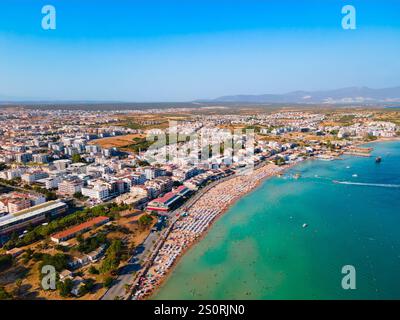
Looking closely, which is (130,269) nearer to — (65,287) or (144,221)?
(65,287)

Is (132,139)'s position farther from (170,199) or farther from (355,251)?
(355,251)

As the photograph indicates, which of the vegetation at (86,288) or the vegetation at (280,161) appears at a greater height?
the vegetation at (280,161)

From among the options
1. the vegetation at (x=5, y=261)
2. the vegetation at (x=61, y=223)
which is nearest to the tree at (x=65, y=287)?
the vegetation at (x=5, y=261)

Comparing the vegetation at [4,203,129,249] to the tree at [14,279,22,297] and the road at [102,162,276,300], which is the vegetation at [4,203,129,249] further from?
the tree at [14,279,22,297]

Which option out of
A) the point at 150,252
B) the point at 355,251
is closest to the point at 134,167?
the point at 150,252

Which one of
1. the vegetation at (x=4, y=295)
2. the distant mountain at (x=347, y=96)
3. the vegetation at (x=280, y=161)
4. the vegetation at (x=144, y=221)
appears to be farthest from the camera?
the distant mountain at (x=347, y=96)

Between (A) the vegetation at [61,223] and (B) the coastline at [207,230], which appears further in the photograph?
(A) the vegetation at [61,223]

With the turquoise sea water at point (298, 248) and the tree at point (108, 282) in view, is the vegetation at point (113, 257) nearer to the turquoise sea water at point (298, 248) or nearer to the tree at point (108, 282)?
the tree at point (108, 282)

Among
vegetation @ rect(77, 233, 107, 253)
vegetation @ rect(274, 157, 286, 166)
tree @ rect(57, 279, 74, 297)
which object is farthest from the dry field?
tree @ rect(57, 279, 74, 297)
